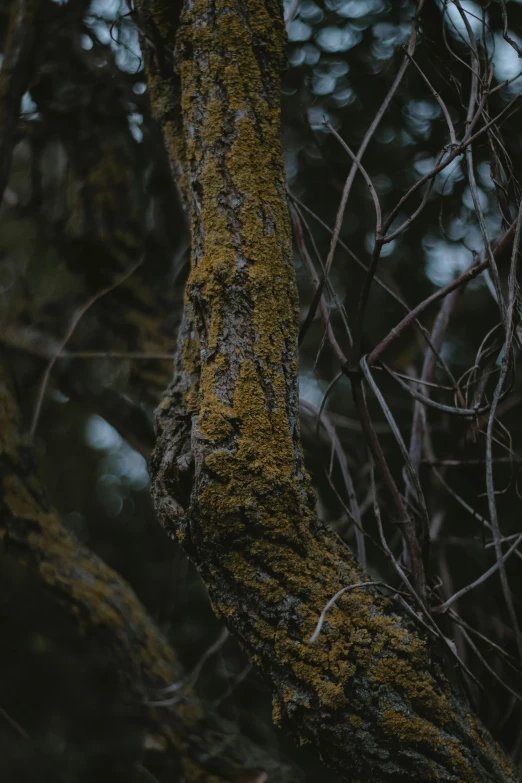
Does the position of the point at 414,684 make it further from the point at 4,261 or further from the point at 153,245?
the point at 4,261

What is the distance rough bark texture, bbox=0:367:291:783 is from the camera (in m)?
1.83

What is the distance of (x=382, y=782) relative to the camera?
37.4 inches

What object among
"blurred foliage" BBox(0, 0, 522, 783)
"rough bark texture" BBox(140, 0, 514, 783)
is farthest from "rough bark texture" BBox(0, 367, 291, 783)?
"rough bark texture" BBox(140, 0, 514, 783)

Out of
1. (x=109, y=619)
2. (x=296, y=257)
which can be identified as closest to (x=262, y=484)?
(x=109, y=619)

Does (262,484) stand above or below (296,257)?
below

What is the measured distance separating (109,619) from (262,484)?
3.79 ft

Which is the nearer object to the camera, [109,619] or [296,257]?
[109,619]

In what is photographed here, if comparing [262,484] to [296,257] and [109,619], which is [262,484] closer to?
[109,619]

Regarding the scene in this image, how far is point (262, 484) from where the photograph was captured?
0.97 m

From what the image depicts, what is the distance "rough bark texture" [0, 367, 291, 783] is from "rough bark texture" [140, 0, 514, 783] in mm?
962

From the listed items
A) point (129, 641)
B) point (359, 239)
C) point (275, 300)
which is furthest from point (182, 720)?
point (359, 239)

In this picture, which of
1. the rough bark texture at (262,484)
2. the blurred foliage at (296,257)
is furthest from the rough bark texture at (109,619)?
the rough bark texture at (262,484)

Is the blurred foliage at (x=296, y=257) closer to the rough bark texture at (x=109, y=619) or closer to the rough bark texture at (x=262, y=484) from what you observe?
the rough bark texture at (x=109, y=619)

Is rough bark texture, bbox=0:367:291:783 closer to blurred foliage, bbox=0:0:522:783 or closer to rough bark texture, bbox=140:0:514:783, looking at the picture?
blurred foliage, bbox=0:0:522:783
